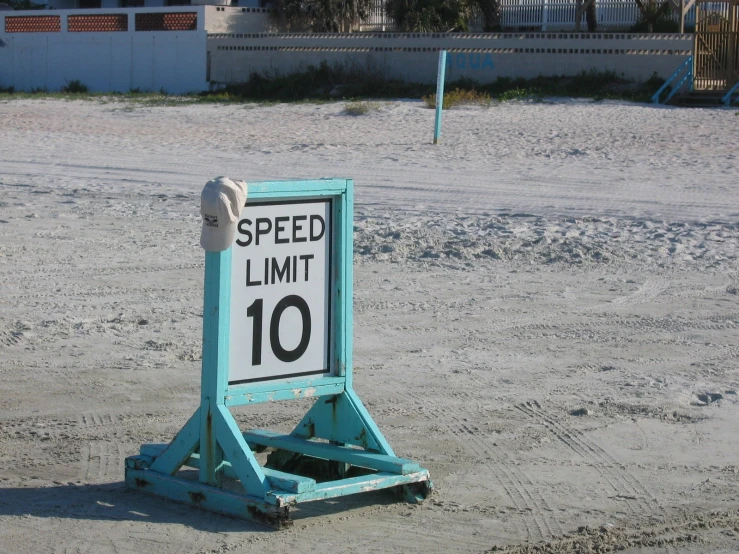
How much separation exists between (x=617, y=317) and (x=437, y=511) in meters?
4.28

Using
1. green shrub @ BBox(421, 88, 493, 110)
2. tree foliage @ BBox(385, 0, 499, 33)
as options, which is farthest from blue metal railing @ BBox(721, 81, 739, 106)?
tree foliage @ BBox(385, 0, 499, 33)

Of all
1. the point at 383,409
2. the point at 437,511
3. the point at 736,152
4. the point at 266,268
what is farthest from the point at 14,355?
the point at 736,152

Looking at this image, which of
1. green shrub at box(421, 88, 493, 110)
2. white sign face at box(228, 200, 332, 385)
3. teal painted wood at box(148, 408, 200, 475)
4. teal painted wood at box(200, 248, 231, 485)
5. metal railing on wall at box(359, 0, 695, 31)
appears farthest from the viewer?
metal railing on wall at box(359, 0, 695, 31)

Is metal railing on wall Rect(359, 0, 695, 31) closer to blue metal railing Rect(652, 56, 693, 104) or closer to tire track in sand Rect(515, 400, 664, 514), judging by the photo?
blue metal railing Rect(652, 56, 693, 104)

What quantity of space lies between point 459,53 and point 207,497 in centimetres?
2858

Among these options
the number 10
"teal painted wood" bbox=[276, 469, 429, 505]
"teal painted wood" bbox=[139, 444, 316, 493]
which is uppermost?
the number 10

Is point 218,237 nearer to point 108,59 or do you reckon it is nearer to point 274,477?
point 274,477

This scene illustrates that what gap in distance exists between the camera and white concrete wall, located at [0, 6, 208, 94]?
1459 inches

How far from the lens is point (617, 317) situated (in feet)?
29.1

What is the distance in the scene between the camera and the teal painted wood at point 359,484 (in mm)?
4824

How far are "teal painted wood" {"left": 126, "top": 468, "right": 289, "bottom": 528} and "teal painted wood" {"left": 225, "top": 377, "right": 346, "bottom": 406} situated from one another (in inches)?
15.3

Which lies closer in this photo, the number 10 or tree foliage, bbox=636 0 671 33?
the number 10

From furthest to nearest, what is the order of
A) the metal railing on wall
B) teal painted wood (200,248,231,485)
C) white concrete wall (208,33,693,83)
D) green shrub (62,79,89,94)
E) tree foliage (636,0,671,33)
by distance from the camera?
the metal railing on wall, green shrub (62,79,89,94), tree foliage (636,0,671,33), white concrete wall (208,33,693,83), teal painted wood (200,248,231,485)

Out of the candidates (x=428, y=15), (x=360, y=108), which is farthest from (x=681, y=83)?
(x=428, y=15)
